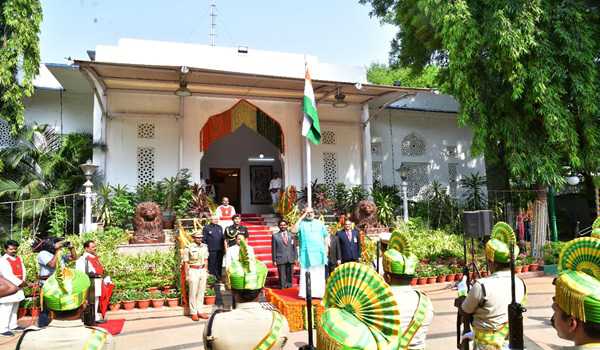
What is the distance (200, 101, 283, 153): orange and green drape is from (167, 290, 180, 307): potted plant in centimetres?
612

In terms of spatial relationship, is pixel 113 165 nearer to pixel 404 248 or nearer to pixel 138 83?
pixel 138 83

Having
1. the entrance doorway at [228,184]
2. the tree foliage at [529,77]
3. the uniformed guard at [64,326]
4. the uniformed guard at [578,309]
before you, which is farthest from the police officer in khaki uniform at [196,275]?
the entrance doorway at [228,184]

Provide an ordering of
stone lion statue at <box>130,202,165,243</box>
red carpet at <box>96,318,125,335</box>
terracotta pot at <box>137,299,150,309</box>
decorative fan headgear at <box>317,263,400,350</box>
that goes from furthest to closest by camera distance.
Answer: stone lion statue at <box>130,202,165,243</box>, terracotta pot at <box>137,299,150,309</box>, red carpet at <box>96,318,125,335</box>, decorative fan headgear at <box>317,263,400,350</box>

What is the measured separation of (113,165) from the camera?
41.0 feet

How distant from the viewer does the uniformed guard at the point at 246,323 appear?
2404 mm

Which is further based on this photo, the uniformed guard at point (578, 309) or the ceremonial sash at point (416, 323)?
the ceremonial sash at point (416, 323)

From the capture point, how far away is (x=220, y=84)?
12.5 meters

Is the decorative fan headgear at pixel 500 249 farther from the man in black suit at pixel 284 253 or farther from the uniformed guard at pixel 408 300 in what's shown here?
the man in black suit at pixel 284 253

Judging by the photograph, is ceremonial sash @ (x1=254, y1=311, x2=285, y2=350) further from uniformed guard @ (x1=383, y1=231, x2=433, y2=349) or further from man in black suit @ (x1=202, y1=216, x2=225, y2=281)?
man in black suit @ (x1=202, y1=216, x2=225, y2=281)

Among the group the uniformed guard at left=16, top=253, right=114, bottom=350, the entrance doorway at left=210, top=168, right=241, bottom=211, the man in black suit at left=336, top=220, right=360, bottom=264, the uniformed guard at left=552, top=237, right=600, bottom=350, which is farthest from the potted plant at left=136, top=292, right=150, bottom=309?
the entrance doorway at left=210, top=168, right=241, bottom=211

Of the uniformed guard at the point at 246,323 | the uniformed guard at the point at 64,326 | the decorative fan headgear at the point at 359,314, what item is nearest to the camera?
the decorative fan headgear at the point at 359,314

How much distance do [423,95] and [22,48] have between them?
13.2 meters

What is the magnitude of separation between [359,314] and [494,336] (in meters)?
1.47

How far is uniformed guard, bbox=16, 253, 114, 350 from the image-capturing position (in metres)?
2.15
